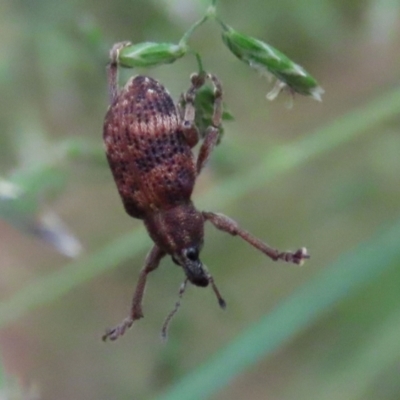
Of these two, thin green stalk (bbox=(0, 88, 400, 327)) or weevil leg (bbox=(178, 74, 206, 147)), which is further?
thin green stalk (bbox=(0, 88, 400, 327))

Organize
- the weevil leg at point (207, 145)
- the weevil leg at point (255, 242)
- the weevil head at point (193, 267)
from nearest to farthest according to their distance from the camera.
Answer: the weevil leg at point (207, 145) → the weevil leg at point (255, 242) → the weevil head at point (193, 267)

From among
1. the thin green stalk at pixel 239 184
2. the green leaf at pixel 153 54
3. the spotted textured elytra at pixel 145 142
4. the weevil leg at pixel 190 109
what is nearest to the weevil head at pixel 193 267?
the spotted textured elytra at pixel 145 142

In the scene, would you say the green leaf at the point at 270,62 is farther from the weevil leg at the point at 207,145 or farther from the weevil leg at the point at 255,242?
the weevil leg at the point at 255,242

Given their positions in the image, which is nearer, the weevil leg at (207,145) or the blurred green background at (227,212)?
the weevil leg at (207,145)

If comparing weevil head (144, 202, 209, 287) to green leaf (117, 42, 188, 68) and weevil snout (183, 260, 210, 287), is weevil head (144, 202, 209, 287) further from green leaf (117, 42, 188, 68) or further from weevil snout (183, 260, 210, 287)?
green leaf (117, 42, 188, 68)

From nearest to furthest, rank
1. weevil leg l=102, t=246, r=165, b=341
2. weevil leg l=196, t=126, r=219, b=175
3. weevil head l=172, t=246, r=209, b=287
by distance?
1. weevil leg l=196, t=126, r=219, b=175
2. weevil head l=172, t=246, r=209, b=287
3. weevil leg l=102, t=246, r=165, b=341

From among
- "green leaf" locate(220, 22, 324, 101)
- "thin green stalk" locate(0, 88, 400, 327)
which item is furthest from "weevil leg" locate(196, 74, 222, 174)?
"thin green stalk" locate(0, 88, 400, 327)

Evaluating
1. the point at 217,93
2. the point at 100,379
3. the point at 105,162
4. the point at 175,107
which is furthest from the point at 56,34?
the point at 100,379

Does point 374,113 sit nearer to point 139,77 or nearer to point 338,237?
point 139,77
